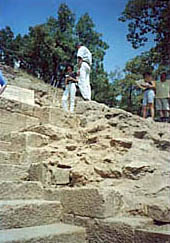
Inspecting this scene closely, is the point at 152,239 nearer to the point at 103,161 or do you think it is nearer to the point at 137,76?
the point at 103,161

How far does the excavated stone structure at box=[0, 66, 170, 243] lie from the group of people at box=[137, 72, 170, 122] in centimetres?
65

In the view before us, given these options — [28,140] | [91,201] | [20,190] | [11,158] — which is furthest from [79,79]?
[91,201]

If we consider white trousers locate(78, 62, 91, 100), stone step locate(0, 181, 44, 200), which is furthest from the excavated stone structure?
white trousers locate(78, 62, 91, 100)

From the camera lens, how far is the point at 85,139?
3723mm

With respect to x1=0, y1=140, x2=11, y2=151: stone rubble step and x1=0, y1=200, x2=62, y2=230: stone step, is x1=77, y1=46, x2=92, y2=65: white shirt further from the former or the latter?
x1=0, y1=200, x2=62, y2=230: stone step

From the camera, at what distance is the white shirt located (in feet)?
16.4

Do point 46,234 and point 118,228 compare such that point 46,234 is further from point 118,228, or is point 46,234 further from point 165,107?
point 165,107

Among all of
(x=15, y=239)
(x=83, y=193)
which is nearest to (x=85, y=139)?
(x=83, y=193)

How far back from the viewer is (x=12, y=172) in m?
2.96

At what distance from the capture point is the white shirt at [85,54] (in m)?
5.00

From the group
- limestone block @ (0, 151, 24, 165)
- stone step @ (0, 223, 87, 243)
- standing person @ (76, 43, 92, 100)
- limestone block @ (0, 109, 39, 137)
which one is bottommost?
stone step @ (0, 223, 87, 243)

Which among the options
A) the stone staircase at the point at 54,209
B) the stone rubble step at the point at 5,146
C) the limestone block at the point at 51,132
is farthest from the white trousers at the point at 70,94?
the stone staircase at the point at 54,209

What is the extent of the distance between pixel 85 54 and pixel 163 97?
1469 mm

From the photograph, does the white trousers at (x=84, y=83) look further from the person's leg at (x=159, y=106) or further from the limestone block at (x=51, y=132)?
the limestone block at (x=51, y=132)
